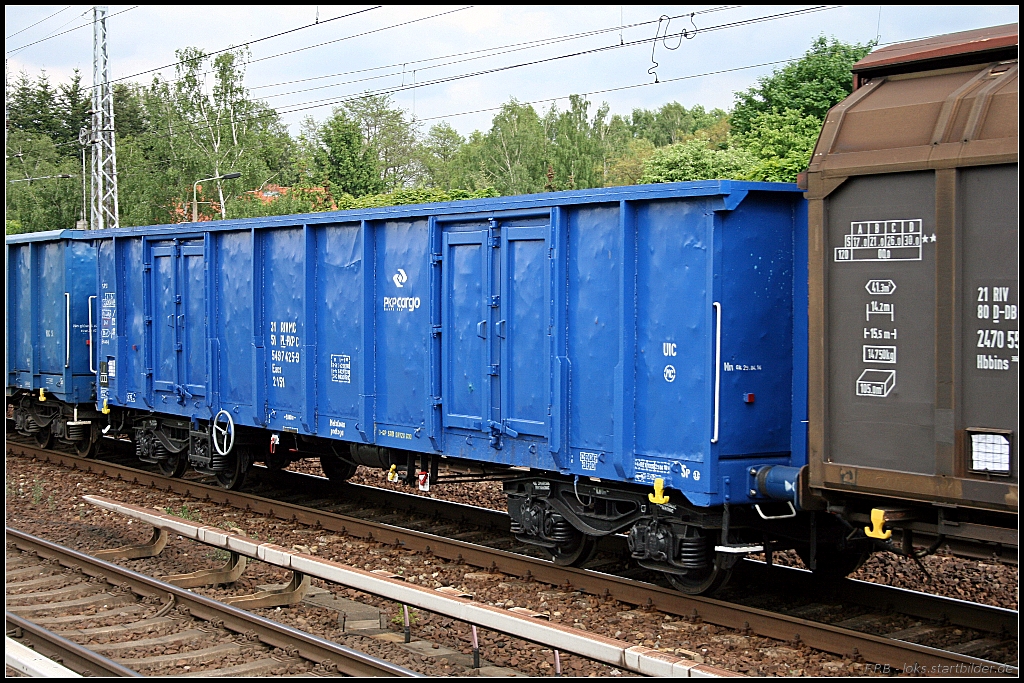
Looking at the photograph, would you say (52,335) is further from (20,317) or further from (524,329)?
(524,329)

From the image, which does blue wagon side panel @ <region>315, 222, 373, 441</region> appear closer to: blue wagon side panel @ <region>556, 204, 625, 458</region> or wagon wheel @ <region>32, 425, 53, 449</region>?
blue wagon side panel @ <region>556, 204, 625, 458</region>

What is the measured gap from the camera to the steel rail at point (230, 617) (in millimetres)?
7359

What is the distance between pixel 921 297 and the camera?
6703mm

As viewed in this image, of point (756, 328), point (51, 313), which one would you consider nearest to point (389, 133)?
point (51, 313)

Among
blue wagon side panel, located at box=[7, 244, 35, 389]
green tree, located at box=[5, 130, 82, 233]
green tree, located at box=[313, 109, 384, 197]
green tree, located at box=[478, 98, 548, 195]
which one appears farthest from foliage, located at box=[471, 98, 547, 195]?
blue wagon side panel, located at box=[7, 244, 35, 389]

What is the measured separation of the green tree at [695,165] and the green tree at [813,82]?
13168mm

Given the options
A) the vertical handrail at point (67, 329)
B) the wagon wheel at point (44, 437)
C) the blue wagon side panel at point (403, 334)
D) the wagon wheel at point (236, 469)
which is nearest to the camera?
the blue wagon side panel at point (403, 334)

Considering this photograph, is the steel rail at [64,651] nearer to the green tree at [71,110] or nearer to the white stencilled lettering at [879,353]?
the white stencilled lettering at [879,353]

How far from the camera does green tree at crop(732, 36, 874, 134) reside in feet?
141

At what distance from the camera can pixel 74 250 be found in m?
17.2

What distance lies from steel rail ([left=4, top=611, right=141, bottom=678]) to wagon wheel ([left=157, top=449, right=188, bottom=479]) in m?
6.87

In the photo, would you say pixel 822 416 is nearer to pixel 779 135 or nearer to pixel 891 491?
pixel 891 491

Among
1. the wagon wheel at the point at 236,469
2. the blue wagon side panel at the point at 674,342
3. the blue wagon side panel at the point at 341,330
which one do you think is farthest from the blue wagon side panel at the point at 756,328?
the wagon wheel at the point at 236,469

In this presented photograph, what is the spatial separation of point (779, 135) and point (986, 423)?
32.6 m
